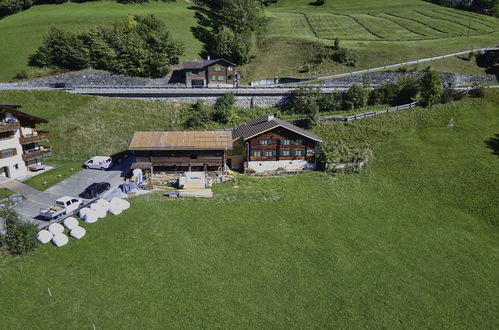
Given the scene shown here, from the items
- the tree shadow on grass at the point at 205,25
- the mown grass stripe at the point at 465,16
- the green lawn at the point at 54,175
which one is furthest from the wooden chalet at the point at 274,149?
the mown grass stripe at the point at 465,16

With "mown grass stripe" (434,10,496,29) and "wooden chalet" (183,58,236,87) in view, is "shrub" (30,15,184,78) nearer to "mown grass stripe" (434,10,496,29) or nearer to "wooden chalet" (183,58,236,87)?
"wooden chalet" (183,58,236,87)

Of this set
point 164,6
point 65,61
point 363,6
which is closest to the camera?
point 65,61

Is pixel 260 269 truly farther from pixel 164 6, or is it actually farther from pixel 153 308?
pixel 164 6

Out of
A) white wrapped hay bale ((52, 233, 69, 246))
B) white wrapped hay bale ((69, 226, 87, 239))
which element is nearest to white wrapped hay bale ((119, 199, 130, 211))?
white wrapped hay bale ((69, 226, 87, 239))

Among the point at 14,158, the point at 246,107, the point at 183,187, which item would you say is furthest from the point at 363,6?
the point at 14,158

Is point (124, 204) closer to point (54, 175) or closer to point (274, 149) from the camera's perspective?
point (54, 175)

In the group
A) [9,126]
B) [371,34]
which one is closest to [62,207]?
[9,126]

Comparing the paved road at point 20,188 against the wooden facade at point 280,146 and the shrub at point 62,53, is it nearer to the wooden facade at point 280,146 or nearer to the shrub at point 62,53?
the wooden facade at point 280,146
